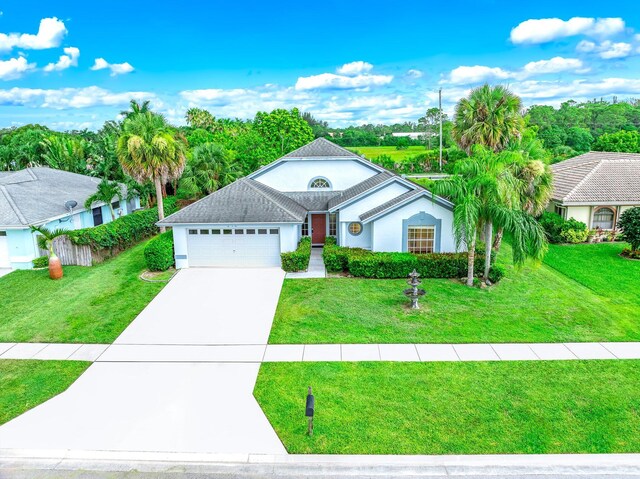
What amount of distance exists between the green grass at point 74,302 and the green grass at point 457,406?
21.7 ft

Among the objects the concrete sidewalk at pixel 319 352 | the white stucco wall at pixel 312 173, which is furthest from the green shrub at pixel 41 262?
the white stucco wall at pixel 312 173

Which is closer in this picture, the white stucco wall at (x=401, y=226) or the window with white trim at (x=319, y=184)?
the white stucco wall at (x=401, y=226)

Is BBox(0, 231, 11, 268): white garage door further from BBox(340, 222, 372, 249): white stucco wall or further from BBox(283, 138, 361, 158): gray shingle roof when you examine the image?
BBox(340, 222, 372, 249): white stucco wall

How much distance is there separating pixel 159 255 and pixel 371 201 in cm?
997

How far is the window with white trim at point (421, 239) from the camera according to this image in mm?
20516

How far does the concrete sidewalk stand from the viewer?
41.0 feet

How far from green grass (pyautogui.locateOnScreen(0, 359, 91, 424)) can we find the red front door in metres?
14.3

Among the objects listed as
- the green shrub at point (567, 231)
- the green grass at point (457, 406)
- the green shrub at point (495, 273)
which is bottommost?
the green grass at point (457, 406)

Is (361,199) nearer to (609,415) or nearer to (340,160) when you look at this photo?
(340,160)

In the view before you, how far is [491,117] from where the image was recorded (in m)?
23.0

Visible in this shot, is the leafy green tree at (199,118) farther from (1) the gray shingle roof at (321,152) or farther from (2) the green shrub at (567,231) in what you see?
(2) the green shrub at (567,231)

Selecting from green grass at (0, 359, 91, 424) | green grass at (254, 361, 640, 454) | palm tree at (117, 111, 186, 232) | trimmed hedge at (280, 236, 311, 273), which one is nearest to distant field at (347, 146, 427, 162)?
palm tree at (117, 111, 186, 232)

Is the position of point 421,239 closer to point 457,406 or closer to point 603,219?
point 457,406

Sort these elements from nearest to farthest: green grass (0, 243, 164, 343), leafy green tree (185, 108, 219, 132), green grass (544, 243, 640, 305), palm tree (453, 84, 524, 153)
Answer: green grass (0, 243, 164, 343) → green grass (544, 243, 640, 305) → palm tree (453, 84, 524, 153) → leafy green tree (185, 108, 219, 132)
